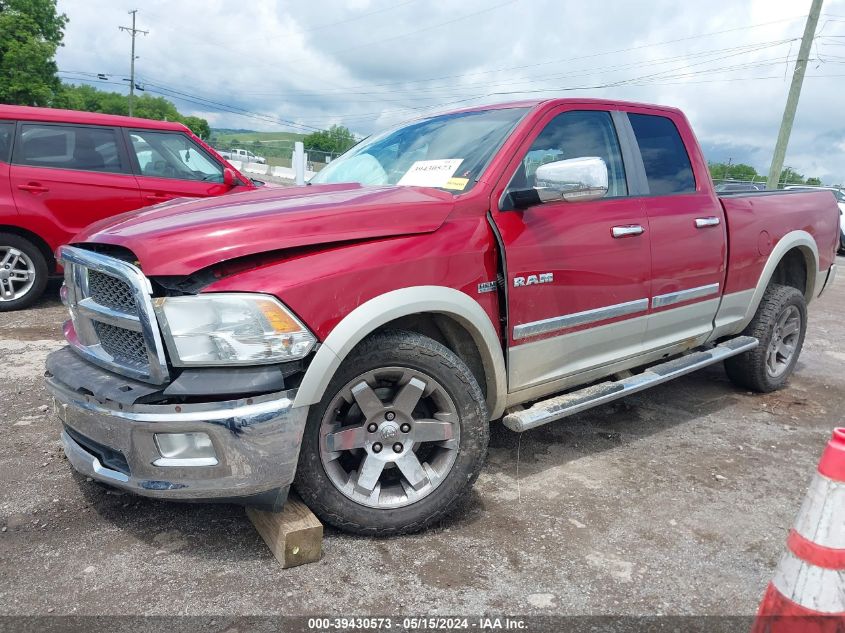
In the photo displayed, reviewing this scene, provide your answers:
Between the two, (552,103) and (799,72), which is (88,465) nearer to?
(552,103)

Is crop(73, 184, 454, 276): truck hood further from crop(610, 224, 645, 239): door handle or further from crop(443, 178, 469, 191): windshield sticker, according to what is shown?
crop(610, 224, 645, 239): door handle

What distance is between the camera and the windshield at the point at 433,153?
120 inches

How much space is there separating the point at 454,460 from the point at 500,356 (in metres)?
0.52

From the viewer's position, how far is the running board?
2.99 m

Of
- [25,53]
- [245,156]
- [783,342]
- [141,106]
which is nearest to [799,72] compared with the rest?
[783,342]

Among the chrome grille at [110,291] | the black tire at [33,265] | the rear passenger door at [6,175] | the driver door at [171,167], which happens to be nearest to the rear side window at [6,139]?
the rear passenger door at [6,175]

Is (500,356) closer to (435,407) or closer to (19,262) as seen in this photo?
(435,407)

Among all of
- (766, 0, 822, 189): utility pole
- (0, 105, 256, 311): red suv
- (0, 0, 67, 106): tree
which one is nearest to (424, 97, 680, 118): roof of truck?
(0, 105, 256, 311): red suv

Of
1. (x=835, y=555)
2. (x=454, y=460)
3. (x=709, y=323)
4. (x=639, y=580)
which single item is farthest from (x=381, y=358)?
(x=709, y=323)

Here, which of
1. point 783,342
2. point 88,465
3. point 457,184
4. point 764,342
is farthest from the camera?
point 783,342

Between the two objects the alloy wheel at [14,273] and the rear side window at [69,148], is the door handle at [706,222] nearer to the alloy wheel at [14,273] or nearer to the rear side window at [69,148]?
the rear side window at [69,148]

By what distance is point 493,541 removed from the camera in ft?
8.83

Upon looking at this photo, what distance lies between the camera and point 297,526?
7.89ft

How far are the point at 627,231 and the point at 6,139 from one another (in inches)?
231
